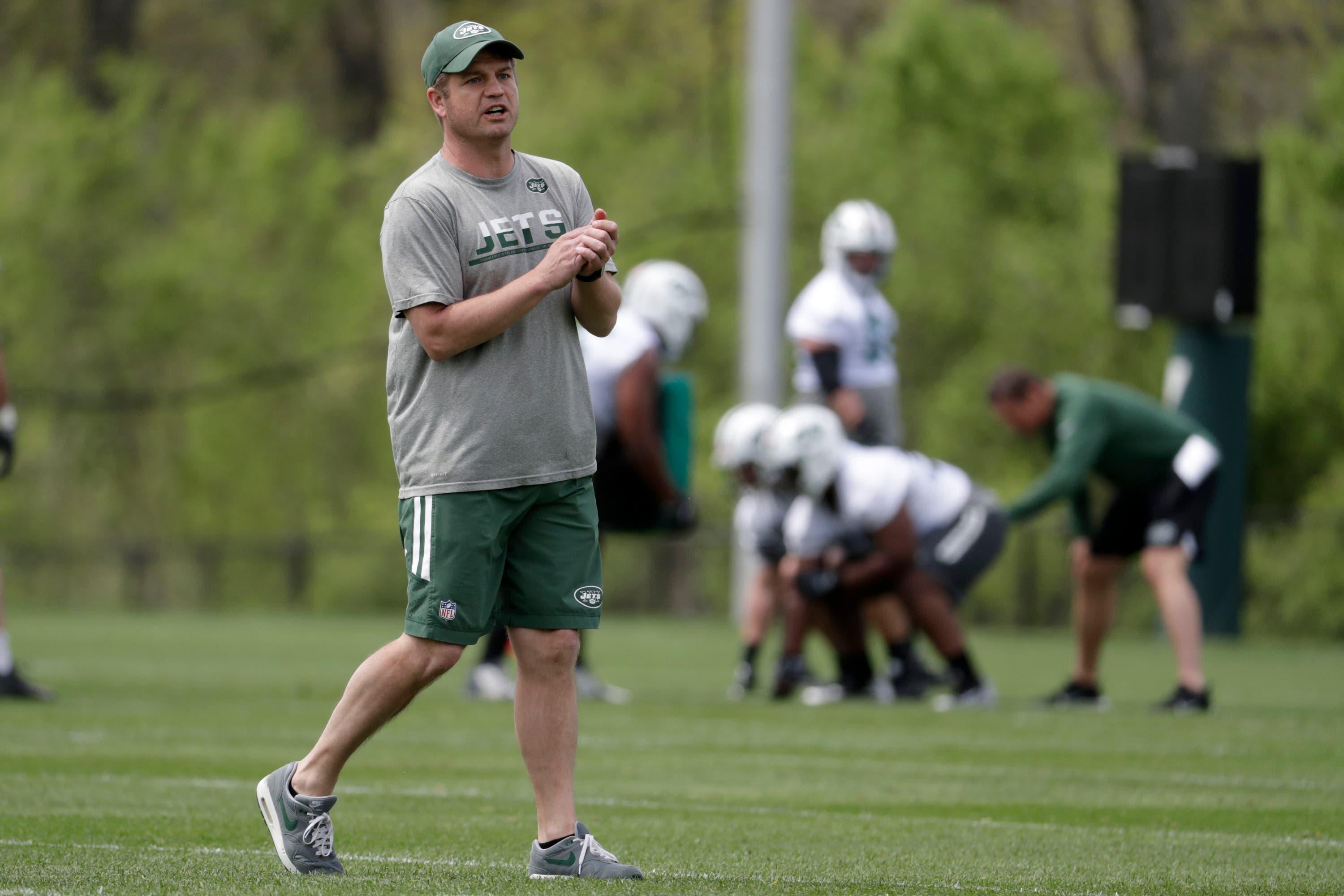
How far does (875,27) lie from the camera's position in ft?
114

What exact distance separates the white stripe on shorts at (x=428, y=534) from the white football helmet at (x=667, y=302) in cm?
609

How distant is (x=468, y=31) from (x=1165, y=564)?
5.95m

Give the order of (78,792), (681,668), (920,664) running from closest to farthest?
1. (78,792)
2. (920,664)
3. (681,668)

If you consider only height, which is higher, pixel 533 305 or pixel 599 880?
pixel 533 305

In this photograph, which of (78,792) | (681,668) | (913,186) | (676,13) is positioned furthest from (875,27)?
(78,792)

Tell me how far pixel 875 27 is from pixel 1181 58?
7301mm

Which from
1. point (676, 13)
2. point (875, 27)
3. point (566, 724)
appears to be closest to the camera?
point (566, 724)

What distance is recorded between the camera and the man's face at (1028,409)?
10.3 metres

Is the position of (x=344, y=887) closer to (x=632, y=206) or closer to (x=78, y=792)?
(x=78, y=792)

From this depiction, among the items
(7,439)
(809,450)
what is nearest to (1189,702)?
(809,450)

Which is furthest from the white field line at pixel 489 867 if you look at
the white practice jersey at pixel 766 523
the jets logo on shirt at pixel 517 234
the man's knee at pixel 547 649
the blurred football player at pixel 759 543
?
the white practice jersey at pixel 766 523

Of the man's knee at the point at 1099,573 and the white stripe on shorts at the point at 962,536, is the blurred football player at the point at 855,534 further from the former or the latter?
the man's knee at the point at 1099,573

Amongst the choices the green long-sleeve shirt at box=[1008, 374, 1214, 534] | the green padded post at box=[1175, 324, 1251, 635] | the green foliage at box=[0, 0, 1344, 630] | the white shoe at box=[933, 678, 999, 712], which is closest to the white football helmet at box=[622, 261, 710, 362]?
the green long-sleeve shirt at box=[1008, 374, 1214, 534]

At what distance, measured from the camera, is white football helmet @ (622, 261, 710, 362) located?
11.1 metres
